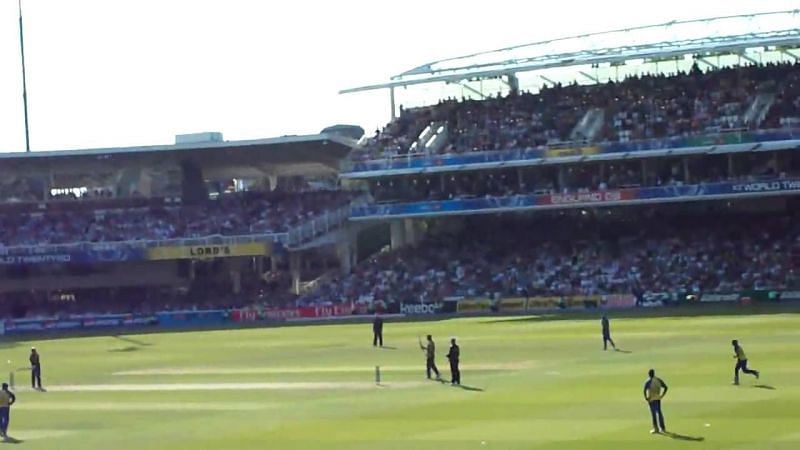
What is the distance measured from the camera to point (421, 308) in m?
69.8

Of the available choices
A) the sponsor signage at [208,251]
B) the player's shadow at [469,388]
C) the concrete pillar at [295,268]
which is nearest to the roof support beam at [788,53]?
the concrete pillar at [295,268]

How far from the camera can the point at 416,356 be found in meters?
45.1

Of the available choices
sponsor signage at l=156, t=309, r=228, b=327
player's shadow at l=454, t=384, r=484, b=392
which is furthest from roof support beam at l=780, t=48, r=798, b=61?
player's shadow at l=454, t=384, r=484, b=392

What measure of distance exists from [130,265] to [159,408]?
4937 cm

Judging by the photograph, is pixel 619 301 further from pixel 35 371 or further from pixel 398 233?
pixel 35 371

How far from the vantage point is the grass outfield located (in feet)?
85.7

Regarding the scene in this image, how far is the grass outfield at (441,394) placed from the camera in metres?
26.1

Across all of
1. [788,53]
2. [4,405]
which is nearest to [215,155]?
[788,53]

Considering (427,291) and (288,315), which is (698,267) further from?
(288,315)

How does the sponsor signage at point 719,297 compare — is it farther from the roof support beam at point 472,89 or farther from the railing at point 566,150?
the roof support beam at point 472,89

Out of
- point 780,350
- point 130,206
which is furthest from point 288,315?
point 780,350

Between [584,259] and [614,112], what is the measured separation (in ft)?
28.2

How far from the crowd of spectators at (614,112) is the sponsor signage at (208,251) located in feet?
25.2

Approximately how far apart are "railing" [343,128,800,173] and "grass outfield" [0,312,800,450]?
1595 cm
